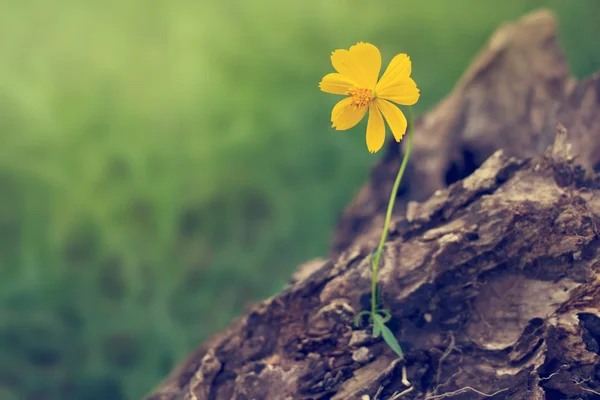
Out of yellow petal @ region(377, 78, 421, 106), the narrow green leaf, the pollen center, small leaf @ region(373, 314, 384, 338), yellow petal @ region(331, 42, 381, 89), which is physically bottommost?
the narrow green leaf

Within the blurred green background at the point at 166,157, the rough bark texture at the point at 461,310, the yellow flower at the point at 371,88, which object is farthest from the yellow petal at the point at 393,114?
the blurred green background at the point at 166,157

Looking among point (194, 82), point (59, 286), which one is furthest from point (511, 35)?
point (59, 286)

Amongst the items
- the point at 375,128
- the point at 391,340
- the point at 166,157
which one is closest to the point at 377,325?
the point at 391,340

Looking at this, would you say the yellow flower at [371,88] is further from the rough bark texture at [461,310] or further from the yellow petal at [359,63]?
the rough bark texture at [461,310]

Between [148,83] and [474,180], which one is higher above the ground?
[148,83]

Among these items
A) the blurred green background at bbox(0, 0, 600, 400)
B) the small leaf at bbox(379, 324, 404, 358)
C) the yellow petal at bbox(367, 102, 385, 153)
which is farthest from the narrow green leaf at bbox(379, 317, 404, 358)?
the blurred green background at bbox(0, 0, 600, 400)

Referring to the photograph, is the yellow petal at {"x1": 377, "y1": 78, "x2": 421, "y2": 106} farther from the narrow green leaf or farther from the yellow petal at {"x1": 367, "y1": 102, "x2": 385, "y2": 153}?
the narrow green leaf

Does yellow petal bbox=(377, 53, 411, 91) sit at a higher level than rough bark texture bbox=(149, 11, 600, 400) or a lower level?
higher

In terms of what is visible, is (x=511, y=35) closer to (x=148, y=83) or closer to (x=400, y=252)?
(x=400, y=252)
